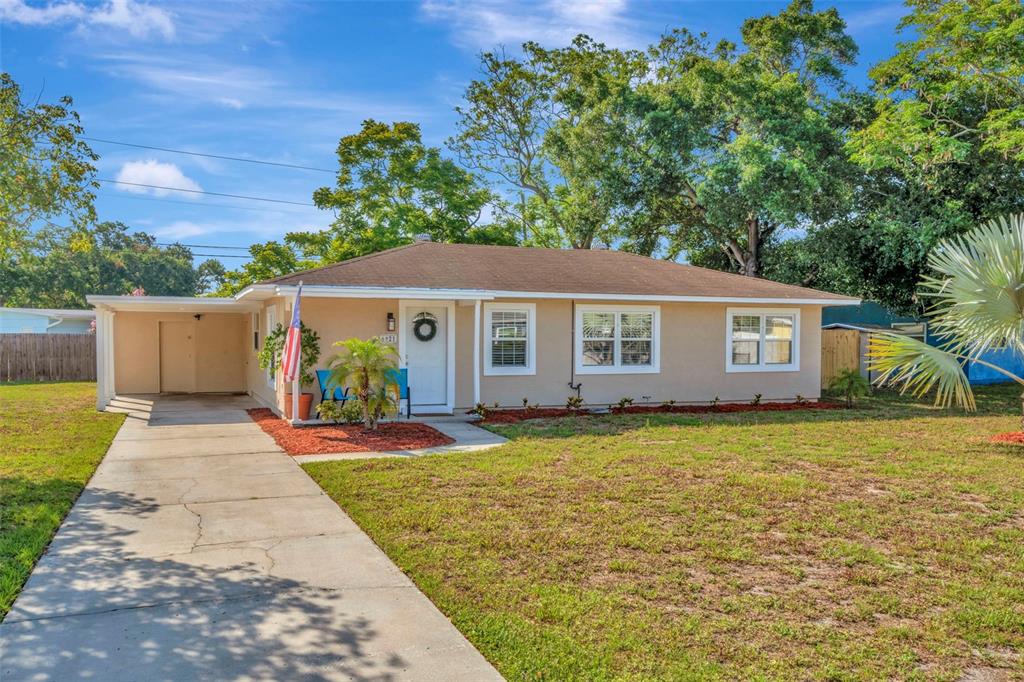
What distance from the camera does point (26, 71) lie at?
1005 cm

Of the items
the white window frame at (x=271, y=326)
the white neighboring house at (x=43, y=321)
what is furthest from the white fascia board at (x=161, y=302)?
the white neighboring house at (x=43, y=321)

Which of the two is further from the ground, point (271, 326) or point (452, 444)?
point (271, 326)

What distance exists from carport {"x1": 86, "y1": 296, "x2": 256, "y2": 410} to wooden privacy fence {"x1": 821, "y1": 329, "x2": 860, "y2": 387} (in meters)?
15.8

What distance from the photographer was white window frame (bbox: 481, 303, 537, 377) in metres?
13.6

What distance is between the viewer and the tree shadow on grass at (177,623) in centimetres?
346

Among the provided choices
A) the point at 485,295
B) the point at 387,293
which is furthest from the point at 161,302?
the point at 485,295

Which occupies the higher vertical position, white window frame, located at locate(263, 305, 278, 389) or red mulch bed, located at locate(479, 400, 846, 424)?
white window frame, located at locate(263, 305, 278, 389)

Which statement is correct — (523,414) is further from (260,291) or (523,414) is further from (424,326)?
(260,291)

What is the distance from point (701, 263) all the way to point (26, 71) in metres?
23.1

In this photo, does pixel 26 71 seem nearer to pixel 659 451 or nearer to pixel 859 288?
pixel 659 451

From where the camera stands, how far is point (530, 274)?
48.6 ft

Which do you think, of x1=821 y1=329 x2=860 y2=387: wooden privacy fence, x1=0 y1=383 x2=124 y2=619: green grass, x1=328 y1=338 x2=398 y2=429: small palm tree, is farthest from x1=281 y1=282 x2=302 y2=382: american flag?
x1=821 y1=329 x2=860 y2=387: wooden privacy fence

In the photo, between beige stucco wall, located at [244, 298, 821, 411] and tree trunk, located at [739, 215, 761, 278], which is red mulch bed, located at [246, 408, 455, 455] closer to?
beige stucco wall, located at [244, 298, 821, 411]

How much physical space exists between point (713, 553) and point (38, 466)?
7605mm
